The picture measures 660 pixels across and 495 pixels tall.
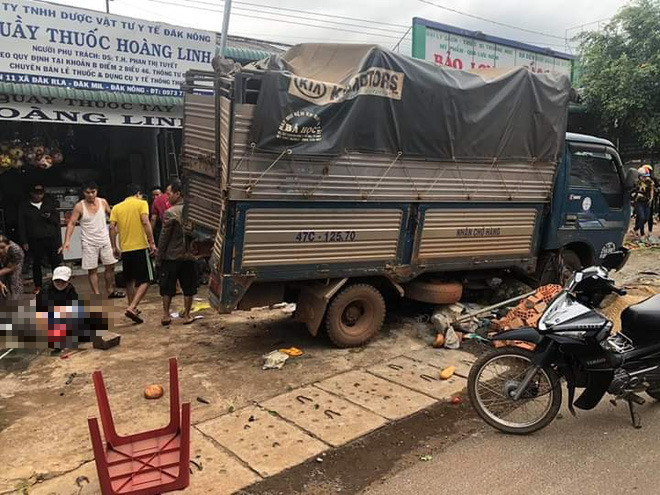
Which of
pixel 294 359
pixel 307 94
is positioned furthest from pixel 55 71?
pixel 294 359

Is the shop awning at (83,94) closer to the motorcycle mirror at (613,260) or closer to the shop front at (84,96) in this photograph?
the shop front at (84,96)

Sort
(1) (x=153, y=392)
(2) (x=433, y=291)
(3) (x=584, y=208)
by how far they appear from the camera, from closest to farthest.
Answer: (1) (x=153, y=392), (2) (x=433, y=291), (3) (x=584, y=208)

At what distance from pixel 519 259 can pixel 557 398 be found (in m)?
2.94

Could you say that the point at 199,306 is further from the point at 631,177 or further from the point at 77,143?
the point at 631,177

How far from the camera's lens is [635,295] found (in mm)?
6656

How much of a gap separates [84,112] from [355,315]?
531cm

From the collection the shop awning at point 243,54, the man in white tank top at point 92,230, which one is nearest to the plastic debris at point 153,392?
the man in white tank top at point 92,230

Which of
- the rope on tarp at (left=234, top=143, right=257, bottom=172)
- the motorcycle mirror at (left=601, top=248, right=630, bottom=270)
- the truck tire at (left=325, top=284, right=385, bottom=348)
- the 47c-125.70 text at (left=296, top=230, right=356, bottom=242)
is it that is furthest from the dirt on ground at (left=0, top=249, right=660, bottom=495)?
the rope on tarp at (left=234, top=143, right=257, bottom=172)

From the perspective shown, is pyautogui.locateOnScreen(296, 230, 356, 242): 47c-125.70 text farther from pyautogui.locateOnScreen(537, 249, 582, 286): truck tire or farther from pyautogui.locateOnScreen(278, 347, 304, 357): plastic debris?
pyautogui.locateOnScreen(537, 249, 582, 286): truck tire

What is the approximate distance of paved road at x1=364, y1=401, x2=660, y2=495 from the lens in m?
3.06

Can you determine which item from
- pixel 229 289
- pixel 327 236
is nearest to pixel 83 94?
pixel 229 289

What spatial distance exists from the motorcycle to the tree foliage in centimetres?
1193

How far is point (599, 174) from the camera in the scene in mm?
6809

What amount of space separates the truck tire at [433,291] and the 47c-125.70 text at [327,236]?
1199mm
